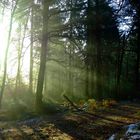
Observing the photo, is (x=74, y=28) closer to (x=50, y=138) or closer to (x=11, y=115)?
(x=11, y=115)

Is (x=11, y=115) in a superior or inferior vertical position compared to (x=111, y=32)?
inferior

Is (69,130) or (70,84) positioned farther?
(70,84)

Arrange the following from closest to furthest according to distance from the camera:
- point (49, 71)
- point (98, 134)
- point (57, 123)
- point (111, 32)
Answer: point (98, 134)
point (57, 123)
point (111, 32)
point (49, 71)

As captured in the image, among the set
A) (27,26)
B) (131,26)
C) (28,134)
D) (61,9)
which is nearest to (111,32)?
(131,26)

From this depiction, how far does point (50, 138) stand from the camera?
1241 cm

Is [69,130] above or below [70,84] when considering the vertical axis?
below

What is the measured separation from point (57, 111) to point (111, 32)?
47.0 feet

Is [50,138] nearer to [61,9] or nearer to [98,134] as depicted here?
[98,134]

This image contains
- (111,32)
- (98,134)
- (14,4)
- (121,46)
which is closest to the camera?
(98,134)

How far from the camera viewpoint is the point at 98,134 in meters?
12.4

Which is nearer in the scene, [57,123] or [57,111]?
[57,123]

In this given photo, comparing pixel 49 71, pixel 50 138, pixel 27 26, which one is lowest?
pixel 50 138

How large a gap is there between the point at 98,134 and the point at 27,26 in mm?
28484

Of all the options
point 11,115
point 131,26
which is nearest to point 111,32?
point 131,26
